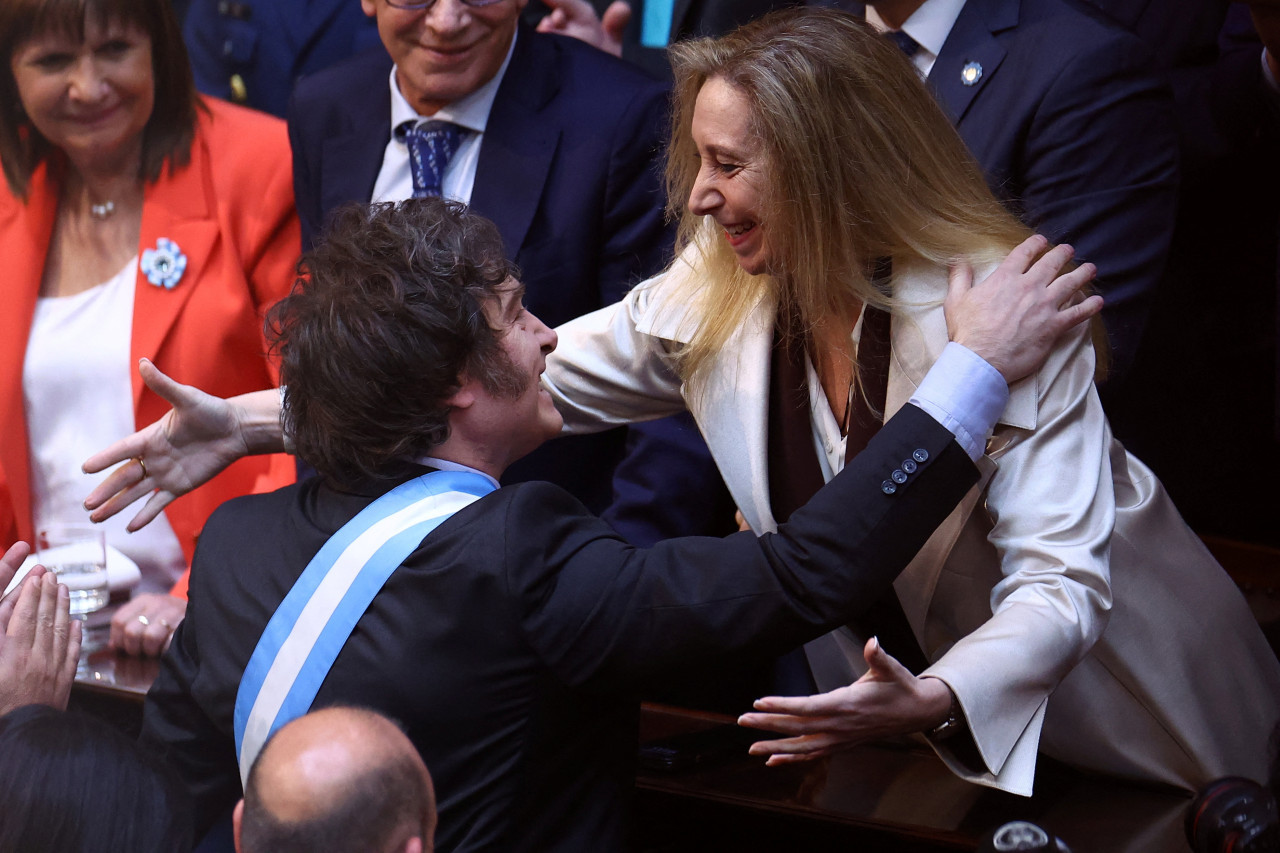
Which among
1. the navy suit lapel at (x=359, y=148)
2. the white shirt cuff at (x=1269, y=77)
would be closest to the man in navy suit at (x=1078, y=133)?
the white shirt cuff at (x=1269, y=77)

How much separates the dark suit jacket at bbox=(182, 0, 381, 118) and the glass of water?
127 cm

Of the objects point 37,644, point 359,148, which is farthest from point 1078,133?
point 37,644

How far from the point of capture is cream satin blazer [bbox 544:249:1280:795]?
172cm

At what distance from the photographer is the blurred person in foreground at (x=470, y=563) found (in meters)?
1.59

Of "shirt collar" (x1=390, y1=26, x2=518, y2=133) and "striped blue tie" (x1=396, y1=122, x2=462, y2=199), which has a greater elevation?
"shirt collar" (x1=390, y1=26, x2=518, y2=133)

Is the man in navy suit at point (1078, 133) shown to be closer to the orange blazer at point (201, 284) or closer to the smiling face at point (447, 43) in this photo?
the smiling face at point (447, 43)

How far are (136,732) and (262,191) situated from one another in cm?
125

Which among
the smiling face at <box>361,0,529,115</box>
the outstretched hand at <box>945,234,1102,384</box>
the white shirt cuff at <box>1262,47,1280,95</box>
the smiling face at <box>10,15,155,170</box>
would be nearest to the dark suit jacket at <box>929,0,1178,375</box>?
the white shirt cuff at <box>1262,47,1280,95</box>

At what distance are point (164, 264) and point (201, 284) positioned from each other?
86 millimetres

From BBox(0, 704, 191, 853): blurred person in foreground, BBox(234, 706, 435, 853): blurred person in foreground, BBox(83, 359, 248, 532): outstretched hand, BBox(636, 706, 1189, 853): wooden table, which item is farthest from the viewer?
BBox(83, 359, 248, 532): outstretched hand

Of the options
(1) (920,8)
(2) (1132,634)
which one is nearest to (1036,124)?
(1) (920,8)

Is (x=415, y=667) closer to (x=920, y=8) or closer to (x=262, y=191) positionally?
→ (x=920, y=8)

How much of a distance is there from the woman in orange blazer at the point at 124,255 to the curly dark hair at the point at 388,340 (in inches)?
49.4

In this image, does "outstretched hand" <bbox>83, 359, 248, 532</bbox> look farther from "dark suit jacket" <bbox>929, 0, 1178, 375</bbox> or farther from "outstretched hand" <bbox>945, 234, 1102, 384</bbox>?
"dark suit jacket" <bbox>929, 0, 1178, 375</bbox>
